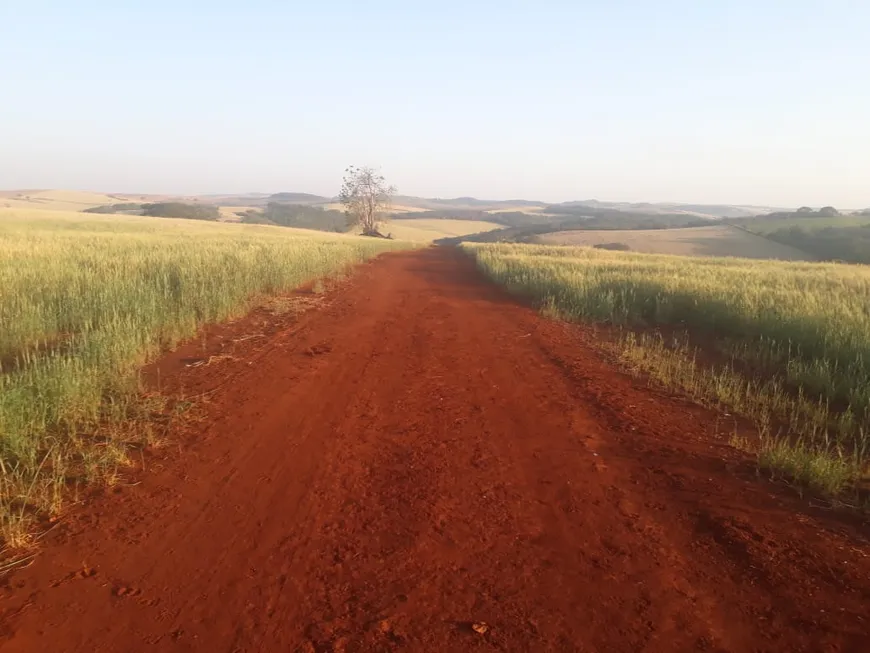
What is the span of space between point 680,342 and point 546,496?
22.2 ft

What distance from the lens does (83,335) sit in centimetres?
686

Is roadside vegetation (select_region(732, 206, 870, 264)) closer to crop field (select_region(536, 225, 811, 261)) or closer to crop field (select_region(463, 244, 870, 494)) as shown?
crop field (select_region(536, 225, 811, 261))

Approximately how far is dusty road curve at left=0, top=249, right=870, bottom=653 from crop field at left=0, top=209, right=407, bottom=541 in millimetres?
538

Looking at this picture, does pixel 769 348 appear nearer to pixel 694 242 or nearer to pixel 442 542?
pixel 442 542

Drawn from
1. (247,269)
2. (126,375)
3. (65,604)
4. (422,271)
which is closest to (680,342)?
(126,375)

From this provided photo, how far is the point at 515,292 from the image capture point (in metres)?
15.7

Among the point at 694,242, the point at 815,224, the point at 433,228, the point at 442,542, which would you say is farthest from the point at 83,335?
the point at 433,228

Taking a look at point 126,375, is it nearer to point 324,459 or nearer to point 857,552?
point 324,459

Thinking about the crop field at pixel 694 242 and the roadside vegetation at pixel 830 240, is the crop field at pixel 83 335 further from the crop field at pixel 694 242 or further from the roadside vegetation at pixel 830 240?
the roadside vegetation at pixel 830 240

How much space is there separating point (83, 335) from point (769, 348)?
9.58 m

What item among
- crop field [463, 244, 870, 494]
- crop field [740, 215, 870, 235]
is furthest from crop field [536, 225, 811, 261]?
crop field [463, 244, 870, 494]

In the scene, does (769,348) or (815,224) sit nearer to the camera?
(769,348)

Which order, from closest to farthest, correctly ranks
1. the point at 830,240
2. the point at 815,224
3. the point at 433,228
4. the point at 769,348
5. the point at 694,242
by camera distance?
the point at 769,348 < the point at 830,240 < the point at 694,242 < the point at 815,224 < the point at 433,228

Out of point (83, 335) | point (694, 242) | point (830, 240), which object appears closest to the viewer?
point (83, 335)
